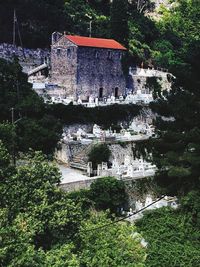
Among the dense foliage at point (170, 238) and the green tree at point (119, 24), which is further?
the green tree at point (119, 24)

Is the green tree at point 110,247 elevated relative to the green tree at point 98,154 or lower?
lower

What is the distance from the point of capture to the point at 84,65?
121 feet

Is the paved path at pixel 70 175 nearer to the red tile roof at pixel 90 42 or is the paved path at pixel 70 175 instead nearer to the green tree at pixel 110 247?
the green tree at pixel 110 247

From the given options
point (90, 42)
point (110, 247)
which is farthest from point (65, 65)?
point (110, 247)

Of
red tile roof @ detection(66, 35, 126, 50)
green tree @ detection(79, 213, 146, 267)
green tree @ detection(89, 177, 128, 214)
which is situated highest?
red tile roof @ detection(66, 35, 126, 50)

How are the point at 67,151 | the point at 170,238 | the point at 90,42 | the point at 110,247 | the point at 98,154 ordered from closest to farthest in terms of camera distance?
the point at 110,247 < the point at 170,238 < the point at 98,154 < the point at 67,151 < the point at 90,42

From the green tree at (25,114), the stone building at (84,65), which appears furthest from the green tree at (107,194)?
the stone building at (84,65)

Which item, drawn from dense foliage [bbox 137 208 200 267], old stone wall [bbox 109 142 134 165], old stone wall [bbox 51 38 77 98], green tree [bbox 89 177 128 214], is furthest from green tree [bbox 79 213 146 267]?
old stone wall [bbox 51 38 77 98]

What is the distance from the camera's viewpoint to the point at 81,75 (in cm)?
3697

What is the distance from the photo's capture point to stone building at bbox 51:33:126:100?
120ft

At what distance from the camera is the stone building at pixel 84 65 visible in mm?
36594

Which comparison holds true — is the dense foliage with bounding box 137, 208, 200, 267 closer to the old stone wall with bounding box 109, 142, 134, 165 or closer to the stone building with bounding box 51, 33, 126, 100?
the old stone wall with bounding box 109, 142, 134, 165

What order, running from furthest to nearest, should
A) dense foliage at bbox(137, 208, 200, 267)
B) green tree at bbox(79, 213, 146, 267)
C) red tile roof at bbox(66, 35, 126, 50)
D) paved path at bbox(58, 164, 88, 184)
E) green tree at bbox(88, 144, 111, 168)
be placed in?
red tile roof at bbox(66, 35, 126, 50)
green tree at bbox(88, 144, 111, 168)
paved path at bbox(58, 164, 88, 184)
dense foliage at bbox(137, 208, 200, 267)
green tree at bbox(79, 213, 146, 267)

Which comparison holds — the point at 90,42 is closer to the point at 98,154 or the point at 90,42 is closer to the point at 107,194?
the point at 98,154
